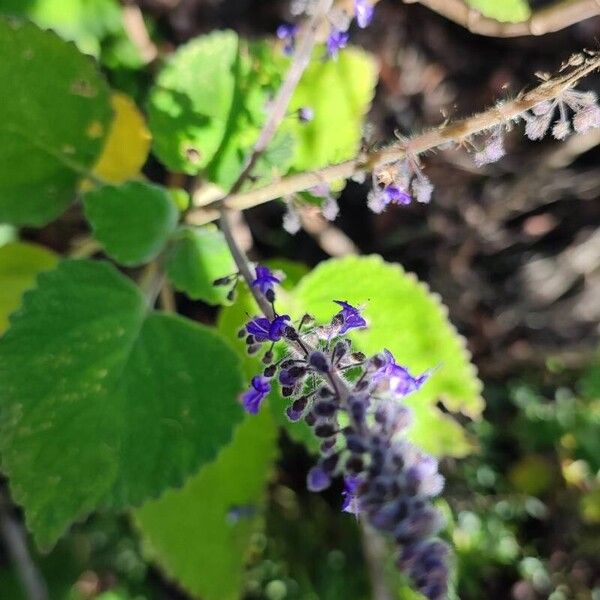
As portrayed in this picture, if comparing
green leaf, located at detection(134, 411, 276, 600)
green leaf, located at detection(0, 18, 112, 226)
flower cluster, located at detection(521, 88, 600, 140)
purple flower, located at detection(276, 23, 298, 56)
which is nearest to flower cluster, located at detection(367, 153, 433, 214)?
flower cluster, located at detection(521, 88, 600, 140)

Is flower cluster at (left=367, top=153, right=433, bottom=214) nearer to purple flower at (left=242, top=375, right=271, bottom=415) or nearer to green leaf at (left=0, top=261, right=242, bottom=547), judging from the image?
purple flower at (left=242, top=375, right=271, bottom=415)

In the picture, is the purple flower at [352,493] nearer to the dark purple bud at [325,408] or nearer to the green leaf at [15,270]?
the dark purple bud at [325,408]

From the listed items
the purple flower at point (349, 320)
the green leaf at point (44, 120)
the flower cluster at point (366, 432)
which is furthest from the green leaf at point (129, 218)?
the purple flower at point (349, 320)

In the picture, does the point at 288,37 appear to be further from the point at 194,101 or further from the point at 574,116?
the point at 574,116

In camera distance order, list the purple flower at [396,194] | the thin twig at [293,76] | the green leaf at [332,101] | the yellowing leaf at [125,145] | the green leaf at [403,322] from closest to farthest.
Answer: the purple flower at [396,194] → the thin twig at [293,76] → the green leaf at [403,322] → the green leaf at [332,101] → the yellowing leaf at [125,145]

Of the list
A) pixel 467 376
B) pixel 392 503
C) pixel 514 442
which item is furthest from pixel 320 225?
pixel 392 503

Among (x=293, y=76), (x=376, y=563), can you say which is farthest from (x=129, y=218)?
(x=376, y=563)
